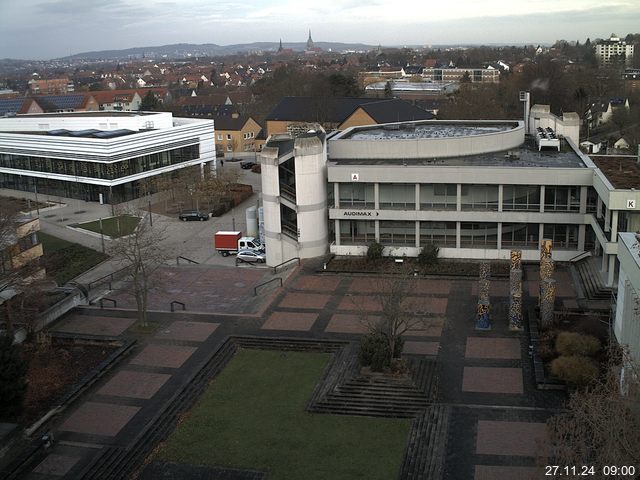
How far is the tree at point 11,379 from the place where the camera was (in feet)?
71.0

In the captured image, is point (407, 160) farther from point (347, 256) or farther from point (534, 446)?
point (534, 446)

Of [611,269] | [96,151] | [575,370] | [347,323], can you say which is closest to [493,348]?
[575,370]

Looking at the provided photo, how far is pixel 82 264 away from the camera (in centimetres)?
4119

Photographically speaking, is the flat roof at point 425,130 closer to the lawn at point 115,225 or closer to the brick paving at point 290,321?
the brick paving at point 290,321

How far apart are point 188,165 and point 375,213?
103 feet

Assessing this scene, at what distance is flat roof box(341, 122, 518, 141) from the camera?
44.5 metres

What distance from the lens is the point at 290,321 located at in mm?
30703

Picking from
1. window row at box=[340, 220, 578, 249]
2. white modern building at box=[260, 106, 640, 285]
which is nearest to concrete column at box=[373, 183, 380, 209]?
white modern building at box=[260, 106, 640, 285]

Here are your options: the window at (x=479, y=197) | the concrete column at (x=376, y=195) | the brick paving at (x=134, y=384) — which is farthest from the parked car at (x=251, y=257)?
the brick paving at (x=134, y=384)

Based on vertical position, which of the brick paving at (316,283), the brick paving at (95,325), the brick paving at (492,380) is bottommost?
the brick paving at (492,380)

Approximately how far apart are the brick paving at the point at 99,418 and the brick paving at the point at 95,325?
254 inches

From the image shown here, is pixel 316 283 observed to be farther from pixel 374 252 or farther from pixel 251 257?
pixel 251 257

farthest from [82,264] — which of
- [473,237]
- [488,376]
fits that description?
[488,376]

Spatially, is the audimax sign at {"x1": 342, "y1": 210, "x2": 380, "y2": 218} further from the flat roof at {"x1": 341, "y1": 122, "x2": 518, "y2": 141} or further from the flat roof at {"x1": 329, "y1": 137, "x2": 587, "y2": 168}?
the flat roof at {"x1": 341, "y1": 122, "x2": 518, "y2": 141}
